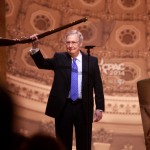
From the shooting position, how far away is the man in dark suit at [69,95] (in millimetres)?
3199

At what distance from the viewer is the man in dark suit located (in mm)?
3199

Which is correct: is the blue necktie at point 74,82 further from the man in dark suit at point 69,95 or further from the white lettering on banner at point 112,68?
the white lettering on banner at point 112,68

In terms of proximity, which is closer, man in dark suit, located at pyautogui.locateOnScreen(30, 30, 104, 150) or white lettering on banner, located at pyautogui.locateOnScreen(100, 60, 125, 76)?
man in dark suit, located at pyautogui.locateOnScreen(30, 30, 104, 150)

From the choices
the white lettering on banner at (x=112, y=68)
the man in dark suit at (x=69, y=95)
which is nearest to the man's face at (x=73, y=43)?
the man in dark suit at (x=69, y=95)

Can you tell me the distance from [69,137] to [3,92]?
2424 millimetres

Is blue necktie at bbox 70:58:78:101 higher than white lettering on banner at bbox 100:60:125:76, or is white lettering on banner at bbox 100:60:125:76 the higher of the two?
blue necktie at bbox 70:58:78:101

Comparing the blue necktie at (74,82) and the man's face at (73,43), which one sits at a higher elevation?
the man's face at (73,43)

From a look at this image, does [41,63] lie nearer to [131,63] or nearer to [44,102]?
[44,102]

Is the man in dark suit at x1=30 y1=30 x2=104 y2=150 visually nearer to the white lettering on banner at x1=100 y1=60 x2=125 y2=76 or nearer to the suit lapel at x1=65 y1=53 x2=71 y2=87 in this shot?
the suit lapel at x1=65 y1=53 x2=71 y2=87

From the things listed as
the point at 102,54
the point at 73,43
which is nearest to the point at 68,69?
the point at 73,43

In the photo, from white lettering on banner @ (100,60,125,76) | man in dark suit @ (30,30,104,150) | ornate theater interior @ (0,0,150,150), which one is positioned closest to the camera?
man in dark suit @ (30,30,104,150)

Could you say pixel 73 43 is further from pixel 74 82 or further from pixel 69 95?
pixel 69 95

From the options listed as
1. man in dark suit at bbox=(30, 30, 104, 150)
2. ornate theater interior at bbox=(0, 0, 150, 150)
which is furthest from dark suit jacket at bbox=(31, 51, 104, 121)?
ornate theater interior at bbox=(0, 0, 150, 150)

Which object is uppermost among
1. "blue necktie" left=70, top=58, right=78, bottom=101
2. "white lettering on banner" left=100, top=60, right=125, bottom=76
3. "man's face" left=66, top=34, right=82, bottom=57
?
"man's face" left=66, top=34, right=82, bottom=57
